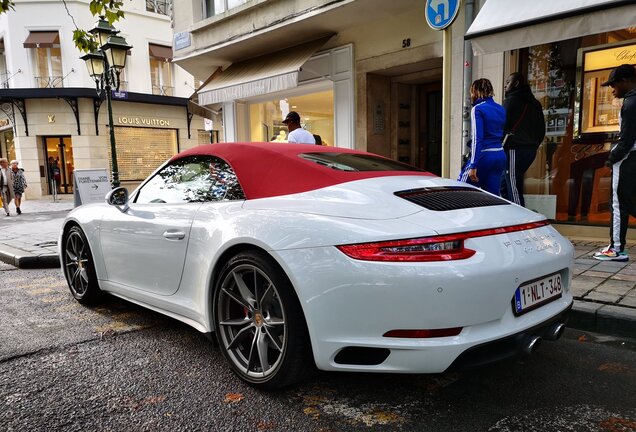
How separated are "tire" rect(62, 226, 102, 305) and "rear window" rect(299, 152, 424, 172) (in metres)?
2.29

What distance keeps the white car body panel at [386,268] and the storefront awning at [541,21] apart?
3.30m

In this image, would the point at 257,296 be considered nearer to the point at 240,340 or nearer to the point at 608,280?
the point at 240,340

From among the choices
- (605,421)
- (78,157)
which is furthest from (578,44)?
(78,157)

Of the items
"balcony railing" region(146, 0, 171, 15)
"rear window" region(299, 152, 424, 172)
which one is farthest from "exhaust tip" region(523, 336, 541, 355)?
"balcony railing" region(146, 0, 171, 15)

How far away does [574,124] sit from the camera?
688 centimetres

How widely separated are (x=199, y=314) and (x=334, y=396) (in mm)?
960

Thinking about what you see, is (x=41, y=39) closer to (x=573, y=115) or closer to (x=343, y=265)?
(x=573, y=115)

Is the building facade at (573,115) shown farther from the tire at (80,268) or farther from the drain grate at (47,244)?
the drain grate at (47,244)

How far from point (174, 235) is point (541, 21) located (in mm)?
4499

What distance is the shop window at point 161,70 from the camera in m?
23.1

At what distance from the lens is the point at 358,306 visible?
6.87 ft

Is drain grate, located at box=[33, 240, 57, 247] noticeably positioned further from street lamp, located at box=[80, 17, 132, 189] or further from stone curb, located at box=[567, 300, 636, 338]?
stone curb, located at box=[567, 300, 636, 338]

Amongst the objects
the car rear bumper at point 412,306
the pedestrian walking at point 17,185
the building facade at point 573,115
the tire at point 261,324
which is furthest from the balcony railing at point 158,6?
the car rear bumper at point 412,306

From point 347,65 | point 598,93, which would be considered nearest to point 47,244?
point 347,65
